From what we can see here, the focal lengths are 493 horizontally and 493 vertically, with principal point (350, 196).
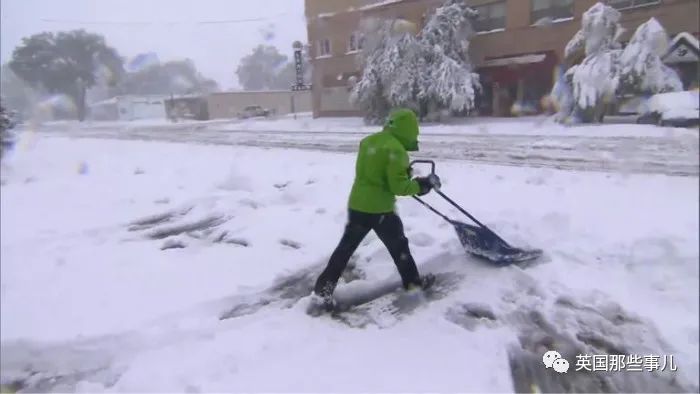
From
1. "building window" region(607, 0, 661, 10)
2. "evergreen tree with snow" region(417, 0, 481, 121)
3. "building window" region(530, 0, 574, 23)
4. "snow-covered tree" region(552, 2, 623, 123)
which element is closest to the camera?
"building window" region(607, 0, 661, 10)

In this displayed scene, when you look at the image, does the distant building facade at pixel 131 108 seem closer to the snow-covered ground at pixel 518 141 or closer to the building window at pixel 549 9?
the snow-covered ground at pixel 518 141

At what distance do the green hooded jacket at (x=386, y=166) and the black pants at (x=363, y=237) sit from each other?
0.08 m

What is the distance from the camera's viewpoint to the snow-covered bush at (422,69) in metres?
10.8

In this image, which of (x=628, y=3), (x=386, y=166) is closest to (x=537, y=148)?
(x=628, y=3)

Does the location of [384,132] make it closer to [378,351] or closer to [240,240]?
[378,351]

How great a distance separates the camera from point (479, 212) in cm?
480

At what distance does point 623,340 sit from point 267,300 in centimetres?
234

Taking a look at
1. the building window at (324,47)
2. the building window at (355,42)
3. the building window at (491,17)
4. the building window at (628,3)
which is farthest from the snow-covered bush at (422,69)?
the building window at (628,3)

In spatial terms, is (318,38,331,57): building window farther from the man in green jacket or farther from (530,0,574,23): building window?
(530,0,574,23): building window

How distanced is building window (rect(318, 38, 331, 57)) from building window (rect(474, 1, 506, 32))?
211 inches

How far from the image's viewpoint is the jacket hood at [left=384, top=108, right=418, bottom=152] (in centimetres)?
307

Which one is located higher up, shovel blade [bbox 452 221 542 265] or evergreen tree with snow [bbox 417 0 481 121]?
evergreen tree with snow [bbox 417 0 481 121]

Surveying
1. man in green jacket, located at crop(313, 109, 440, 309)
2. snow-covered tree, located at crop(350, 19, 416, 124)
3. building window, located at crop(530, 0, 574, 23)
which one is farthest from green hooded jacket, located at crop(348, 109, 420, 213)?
building window, located at crop(530, 0, 574, 23)

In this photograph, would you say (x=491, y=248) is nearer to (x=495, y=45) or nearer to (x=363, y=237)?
(x=363, y=237)
